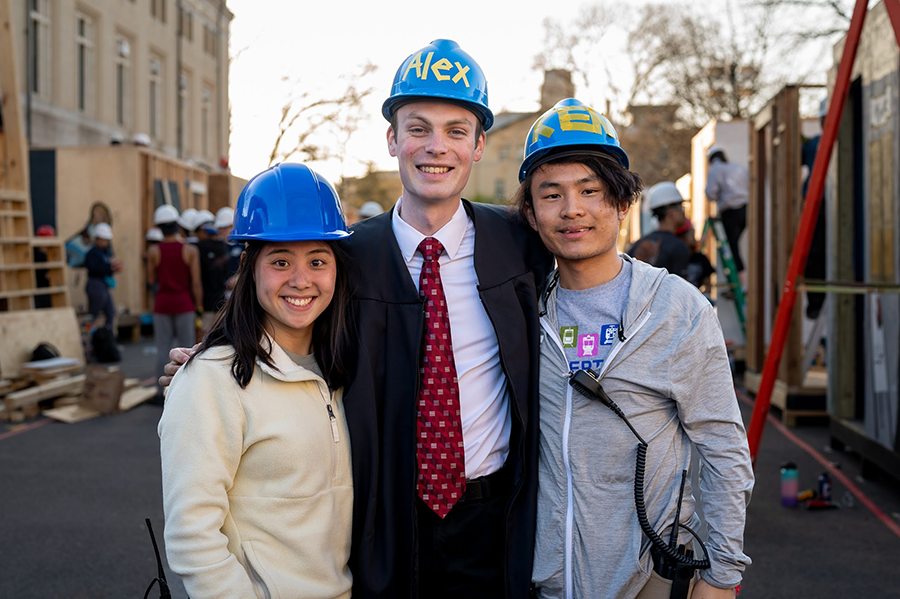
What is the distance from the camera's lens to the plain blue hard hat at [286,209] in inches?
99.2

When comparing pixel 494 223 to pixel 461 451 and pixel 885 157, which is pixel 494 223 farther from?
pixel 885 157

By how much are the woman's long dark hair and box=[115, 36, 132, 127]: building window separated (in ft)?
86.9

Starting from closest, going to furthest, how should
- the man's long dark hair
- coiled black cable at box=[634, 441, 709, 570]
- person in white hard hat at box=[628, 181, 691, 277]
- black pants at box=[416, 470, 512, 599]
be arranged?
coiled black cable at box=[634, 441, 709, 570] → the man's long dark hair → black pants at box=[416, 470, 512, 599] → person in white hard hat at box=[628, 181, 691, 277]

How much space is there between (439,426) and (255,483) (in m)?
0.64

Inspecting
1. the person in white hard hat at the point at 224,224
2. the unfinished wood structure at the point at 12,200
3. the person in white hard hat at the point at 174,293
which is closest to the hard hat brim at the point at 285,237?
the person in white hard hat at the point at 174,293

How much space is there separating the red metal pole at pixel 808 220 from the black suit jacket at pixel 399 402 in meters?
2.14

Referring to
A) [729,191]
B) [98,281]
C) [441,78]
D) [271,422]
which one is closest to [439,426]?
[271,422]

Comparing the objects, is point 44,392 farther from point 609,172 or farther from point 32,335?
point 609,172

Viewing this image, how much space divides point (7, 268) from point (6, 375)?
1.51 m

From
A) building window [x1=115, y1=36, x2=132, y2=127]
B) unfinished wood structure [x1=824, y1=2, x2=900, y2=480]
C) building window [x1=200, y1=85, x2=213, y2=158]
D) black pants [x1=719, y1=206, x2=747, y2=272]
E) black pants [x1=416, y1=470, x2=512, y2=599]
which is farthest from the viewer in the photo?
building window [x1=200, y1=85, x2=213, y2=158]

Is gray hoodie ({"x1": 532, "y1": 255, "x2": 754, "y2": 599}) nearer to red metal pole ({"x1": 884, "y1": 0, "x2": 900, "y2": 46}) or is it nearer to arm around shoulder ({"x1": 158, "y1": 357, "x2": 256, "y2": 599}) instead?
arm around shoulder ({"x1": 158, "y1": 357, "x2": 256, "y2": 599})

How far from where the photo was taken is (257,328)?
2498 mm

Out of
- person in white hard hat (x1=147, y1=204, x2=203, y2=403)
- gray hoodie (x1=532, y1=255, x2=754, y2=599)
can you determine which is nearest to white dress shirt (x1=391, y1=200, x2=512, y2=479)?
gray hoodie (x1=532, y1=255, x2=754, y2=599)

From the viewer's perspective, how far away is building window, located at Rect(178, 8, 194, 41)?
3078cm
